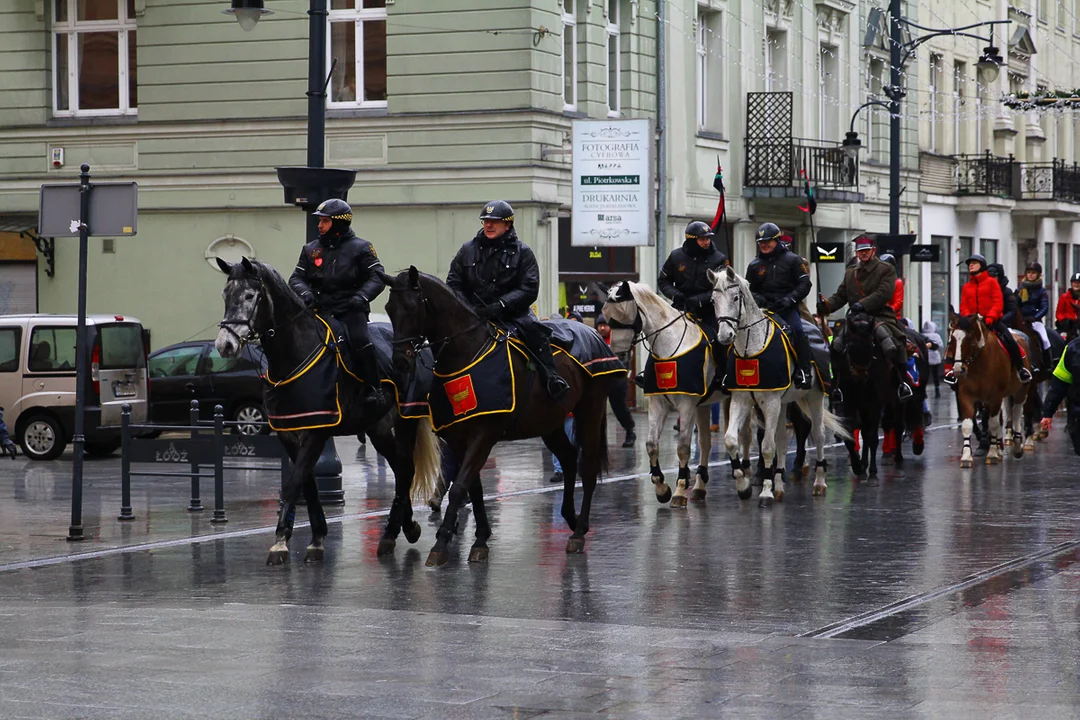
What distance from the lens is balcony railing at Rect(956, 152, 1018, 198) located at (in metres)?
49.6

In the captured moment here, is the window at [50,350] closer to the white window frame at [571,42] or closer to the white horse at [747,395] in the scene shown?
the white horse at [747,395]

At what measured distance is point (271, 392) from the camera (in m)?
12.6

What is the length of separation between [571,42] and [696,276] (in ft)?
51.4

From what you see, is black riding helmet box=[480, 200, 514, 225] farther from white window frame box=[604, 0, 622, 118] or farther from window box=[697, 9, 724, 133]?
window box=[697, 9, 724, 133]

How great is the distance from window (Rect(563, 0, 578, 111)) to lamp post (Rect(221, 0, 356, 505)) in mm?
14651

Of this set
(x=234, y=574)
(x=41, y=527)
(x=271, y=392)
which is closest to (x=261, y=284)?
(x=271, y=392)

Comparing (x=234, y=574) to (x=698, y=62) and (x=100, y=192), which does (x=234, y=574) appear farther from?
(x=698, y=62)

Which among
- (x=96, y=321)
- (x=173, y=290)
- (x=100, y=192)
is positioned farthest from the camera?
(x=173, y=290)

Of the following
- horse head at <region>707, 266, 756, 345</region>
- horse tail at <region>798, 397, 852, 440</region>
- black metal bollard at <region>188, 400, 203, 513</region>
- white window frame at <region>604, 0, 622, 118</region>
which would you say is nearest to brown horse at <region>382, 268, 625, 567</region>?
horse head at <region>707, 266, 756, 345</region>

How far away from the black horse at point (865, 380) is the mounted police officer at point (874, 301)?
11 centimetres

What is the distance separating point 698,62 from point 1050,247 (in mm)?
24299

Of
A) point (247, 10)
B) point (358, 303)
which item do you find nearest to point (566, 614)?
point (358, 303)

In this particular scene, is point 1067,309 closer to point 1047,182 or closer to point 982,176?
point 982,176

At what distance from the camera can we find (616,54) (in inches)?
1308
